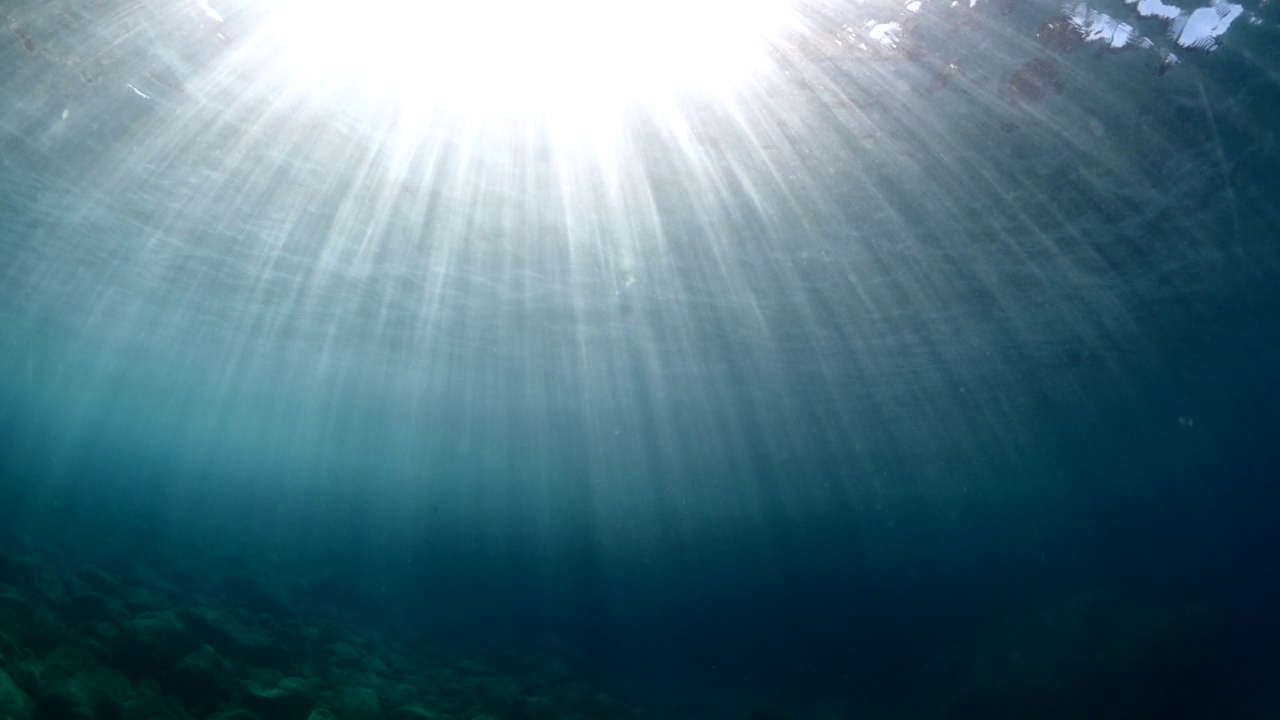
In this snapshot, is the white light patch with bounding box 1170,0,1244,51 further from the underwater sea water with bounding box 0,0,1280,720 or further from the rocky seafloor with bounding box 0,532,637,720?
the rocky seafloor with bounding box 0,532,637,720

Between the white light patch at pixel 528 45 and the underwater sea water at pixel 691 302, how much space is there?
0.11 m

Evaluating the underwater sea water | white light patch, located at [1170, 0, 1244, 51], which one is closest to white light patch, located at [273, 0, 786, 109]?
the underwater sea water

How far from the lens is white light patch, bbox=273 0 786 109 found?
941 cm

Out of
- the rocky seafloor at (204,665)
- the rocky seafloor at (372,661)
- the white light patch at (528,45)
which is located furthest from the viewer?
the white light patch at (528,45)

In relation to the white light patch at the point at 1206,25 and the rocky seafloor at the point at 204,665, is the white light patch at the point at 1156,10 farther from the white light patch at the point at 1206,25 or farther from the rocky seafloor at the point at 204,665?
the rocky seafloor at the point at 204,665

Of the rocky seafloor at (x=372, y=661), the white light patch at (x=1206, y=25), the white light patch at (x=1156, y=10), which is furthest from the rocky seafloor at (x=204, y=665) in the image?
the white light patch at (x=1206, y=25)

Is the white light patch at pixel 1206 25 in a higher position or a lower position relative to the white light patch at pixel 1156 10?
lower

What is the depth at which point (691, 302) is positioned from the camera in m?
20.5

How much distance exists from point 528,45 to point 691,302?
36.6 feet

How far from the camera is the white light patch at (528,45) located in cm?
941

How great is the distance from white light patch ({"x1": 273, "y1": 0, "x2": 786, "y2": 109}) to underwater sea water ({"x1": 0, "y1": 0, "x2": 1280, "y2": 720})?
11 cm

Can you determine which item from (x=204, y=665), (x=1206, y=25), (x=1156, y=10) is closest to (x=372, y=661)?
(x=204, y=665)

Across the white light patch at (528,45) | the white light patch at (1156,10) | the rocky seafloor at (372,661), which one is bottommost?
the rocky seafloor at (372,661)

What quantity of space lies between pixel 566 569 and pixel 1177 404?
32.7 meters
